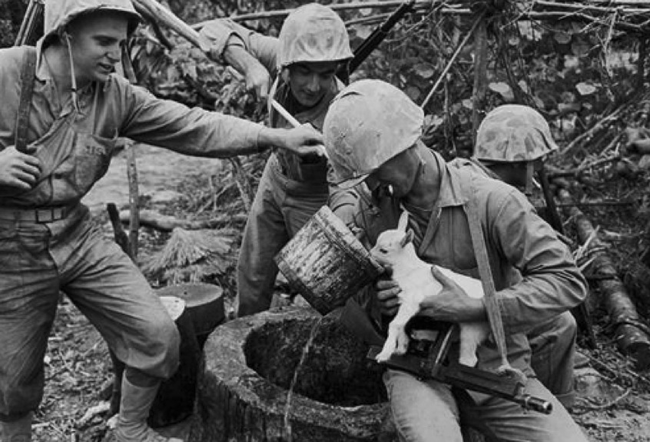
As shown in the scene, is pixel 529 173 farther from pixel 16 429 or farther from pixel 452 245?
pixel 16 429

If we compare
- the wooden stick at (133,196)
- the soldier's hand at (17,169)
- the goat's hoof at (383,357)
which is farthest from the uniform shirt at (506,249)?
the wooden stick at (133,196)

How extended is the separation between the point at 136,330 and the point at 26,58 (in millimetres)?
1222

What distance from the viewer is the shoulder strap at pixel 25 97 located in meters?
3.16

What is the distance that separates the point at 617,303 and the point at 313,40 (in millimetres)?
2699

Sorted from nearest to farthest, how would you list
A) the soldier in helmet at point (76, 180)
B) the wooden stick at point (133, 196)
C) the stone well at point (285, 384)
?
the stone well at point (285, 384) → the soldier in helmet at point (76, 180) → the wooden stick at point (133, 196)

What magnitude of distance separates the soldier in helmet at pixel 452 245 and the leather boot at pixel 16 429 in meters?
1.81

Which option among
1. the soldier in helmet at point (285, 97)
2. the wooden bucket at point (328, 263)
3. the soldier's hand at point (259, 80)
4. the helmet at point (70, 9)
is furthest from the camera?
the soldier's hand at point (259, 80)

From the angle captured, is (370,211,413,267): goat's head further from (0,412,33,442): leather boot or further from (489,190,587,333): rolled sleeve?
(0,412,33,442): leather boot

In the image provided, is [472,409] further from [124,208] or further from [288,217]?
[124,208]

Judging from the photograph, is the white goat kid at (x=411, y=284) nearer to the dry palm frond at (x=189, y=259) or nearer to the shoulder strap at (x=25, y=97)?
the shoulder strap at (x=25, y=97)

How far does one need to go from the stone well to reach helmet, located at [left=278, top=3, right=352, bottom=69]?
4.11 feet

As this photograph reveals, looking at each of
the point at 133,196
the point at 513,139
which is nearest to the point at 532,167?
the point at 513,139

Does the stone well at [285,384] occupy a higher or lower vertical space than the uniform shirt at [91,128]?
lower

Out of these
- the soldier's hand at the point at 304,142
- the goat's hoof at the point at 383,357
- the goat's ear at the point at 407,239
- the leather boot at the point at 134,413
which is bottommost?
the leather boot at the point at 134,413
